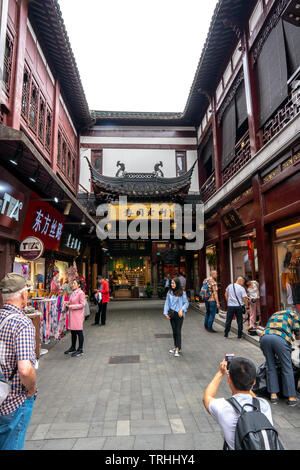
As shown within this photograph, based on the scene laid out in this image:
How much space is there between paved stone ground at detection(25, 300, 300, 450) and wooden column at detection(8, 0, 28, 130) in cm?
660

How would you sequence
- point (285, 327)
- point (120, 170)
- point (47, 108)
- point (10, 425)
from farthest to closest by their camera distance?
point (120, 170) → point (47, 108) → point (285, 327) → point (10, 425)

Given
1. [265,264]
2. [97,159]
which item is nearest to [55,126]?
[97,159]

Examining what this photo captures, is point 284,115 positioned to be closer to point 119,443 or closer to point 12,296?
point 12,296

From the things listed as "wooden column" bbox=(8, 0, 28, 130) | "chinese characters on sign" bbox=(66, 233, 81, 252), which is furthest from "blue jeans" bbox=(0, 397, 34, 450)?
"chinese characters on sign" bbox=(66, 233, 81, 252)

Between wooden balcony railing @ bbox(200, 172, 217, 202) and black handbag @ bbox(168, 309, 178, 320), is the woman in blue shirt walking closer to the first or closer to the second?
black handbag @ bbox(168, 309, 178, 320)

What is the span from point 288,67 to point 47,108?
359 inches

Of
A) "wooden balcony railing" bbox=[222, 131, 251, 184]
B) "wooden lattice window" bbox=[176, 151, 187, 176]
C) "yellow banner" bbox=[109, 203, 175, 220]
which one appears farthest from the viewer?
"wooden lattice window" bbox=[176, 151, 187, 176]

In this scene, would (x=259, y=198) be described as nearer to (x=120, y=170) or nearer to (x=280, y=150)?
(x=280, y=150)

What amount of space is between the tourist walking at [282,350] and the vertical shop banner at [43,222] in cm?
633

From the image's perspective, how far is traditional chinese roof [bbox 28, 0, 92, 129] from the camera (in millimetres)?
9336

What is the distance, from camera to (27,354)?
2.15m

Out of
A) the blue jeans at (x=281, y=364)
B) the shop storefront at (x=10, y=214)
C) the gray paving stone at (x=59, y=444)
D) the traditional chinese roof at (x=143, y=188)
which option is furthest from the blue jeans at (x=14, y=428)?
the traditional chinese roof at (x=143, y=188)

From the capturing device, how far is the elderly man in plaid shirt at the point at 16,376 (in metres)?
2.11

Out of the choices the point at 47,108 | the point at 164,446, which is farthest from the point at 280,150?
the point at 47,108
